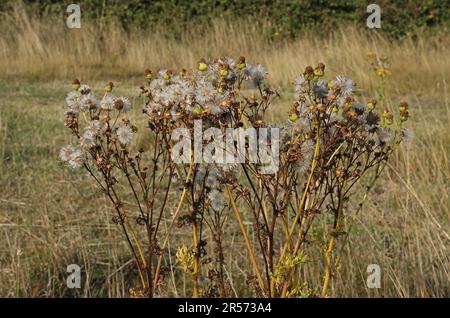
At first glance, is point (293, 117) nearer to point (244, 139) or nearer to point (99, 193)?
point (244, 139)

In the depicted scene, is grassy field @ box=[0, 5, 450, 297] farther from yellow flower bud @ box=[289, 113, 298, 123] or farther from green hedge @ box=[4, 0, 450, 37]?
yellow flower bud @ box=[289, 113, 298, 123]

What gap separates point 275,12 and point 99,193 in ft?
27.4

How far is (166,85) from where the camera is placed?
1806mm

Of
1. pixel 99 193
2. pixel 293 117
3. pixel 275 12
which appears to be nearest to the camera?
pixel 293 117

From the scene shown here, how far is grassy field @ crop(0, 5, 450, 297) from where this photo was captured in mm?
2809

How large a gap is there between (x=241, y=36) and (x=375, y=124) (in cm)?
875

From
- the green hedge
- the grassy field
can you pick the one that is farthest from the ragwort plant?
the green hedge

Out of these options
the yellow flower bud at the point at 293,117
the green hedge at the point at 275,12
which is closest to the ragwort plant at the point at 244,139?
the yellow flower bud at the point at 293,117

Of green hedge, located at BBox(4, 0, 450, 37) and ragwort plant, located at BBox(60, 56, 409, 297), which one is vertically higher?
green hedge, located at BBox(4, 0, 450, 37)

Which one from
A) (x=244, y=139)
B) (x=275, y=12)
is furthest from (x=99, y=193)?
(x=275, y=12)

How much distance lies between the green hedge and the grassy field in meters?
0.81

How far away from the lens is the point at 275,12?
1185cm

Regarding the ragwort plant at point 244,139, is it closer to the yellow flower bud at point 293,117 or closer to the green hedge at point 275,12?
the yellow flower bud at point 293,117
